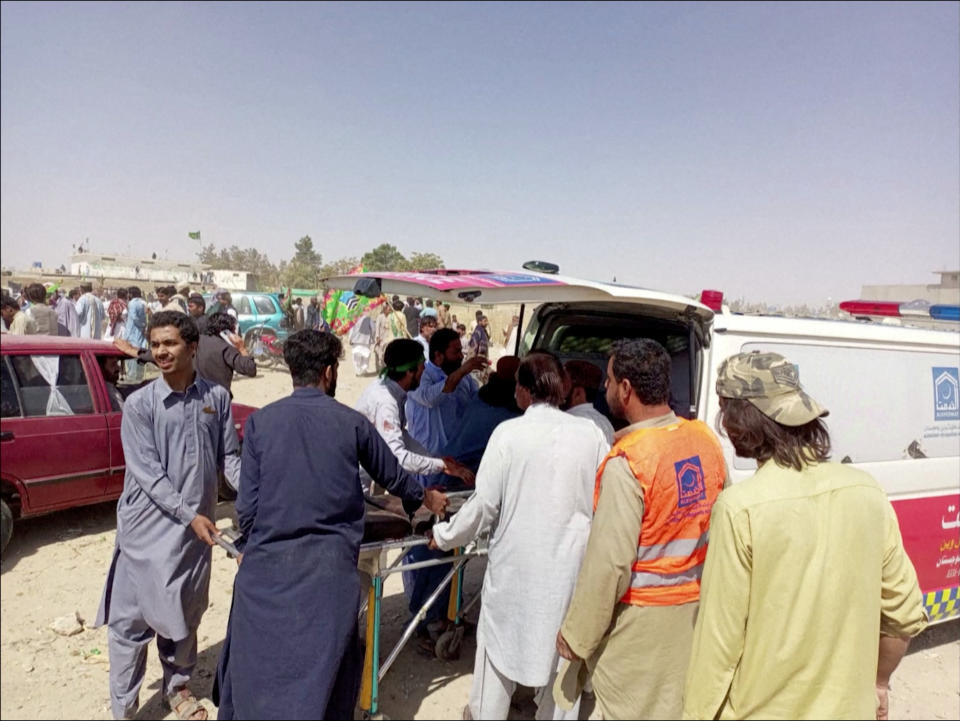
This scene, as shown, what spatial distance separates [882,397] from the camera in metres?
3.23

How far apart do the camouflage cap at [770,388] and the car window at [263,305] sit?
15.8 metres

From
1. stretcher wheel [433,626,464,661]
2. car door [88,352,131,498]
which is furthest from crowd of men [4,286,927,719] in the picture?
car door [88,352,131,498]

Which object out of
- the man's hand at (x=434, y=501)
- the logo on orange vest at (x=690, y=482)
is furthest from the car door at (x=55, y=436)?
the logo on orange vest at (x=690, y=482)

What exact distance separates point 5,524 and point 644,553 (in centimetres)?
458

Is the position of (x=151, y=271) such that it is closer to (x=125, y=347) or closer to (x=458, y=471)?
(x=125, y=347)

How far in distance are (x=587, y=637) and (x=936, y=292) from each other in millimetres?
13733

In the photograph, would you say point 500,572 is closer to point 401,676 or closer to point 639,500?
point 639,500

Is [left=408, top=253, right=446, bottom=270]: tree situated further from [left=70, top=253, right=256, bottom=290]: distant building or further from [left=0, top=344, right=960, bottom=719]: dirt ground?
[left=0, top=344, right=960, bottom=719]: dirt ground

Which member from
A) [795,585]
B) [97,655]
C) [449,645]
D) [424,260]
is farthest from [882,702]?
[424,260]

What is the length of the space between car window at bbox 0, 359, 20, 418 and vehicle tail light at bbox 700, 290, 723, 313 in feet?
15.6

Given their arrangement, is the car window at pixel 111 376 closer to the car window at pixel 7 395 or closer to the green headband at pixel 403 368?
the car window at pixel 7 395

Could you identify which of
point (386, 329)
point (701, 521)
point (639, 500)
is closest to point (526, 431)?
point (639, 500)

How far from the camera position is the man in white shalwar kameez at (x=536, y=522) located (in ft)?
7.52

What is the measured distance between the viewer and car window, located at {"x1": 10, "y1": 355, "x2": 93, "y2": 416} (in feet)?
14.5
